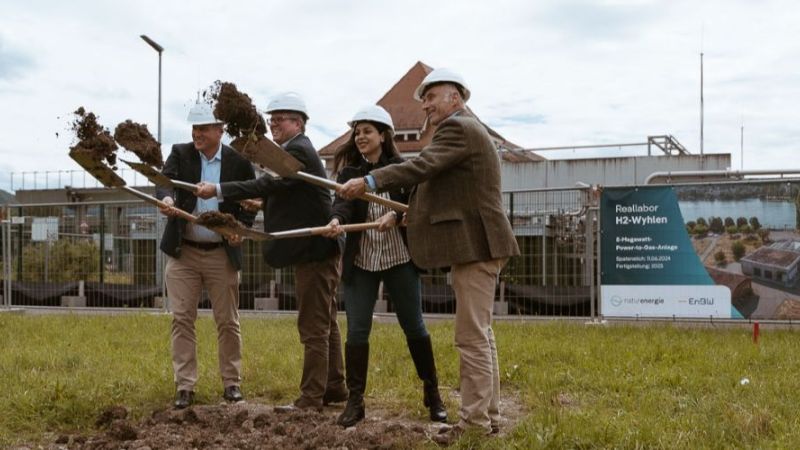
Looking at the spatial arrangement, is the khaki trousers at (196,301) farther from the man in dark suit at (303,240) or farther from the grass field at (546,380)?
the man in dark suit at (303,240)

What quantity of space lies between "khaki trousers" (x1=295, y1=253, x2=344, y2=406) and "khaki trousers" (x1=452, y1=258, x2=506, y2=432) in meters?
1.27

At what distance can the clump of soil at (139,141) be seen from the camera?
559cm

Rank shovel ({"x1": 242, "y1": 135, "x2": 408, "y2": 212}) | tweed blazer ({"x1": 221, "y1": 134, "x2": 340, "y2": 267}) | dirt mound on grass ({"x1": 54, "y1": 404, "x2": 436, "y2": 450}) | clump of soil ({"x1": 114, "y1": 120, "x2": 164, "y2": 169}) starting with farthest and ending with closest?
tweed blazer ({"x1": 221, "y1": 134, "x2": 340, "y2": 267}) < clump of soil ({"x1": 114, "y1": 120, "x2": 164, "y2": 169}) < shovel ({"x1": 242, "y1": 135, "x2": 408, "y2": 212}) < dirt mound on grass ({"x1": 54, "y1": 404, "x2": 436, "y2": 450})

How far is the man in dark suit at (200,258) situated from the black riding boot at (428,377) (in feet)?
4.53

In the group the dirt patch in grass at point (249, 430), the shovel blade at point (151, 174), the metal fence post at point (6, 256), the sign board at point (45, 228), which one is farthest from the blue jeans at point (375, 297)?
the metal fence post at point (6, 256)

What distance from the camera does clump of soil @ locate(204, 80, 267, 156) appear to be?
544 centimetres

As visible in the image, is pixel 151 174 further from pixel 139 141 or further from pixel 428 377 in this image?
pixel 428 377

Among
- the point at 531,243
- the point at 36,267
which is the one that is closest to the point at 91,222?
the point at 36,267

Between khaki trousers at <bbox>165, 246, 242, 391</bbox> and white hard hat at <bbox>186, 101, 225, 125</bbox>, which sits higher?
white hard hat at <bbox>186, 101, 225, 125</bbox>

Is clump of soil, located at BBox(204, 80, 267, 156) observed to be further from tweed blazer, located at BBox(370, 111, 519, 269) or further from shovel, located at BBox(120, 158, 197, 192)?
tweed blazer, located at BBox(370, 111, 519, 269)

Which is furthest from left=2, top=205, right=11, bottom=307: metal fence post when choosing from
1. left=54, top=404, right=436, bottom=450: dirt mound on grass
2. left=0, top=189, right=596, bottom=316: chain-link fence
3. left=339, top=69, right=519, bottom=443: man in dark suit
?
left=339, top=69, right=519, bottom=443: man in dark suit

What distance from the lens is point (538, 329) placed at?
395 inches

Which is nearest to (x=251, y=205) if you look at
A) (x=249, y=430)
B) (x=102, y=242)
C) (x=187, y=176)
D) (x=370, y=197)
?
(x=187, y=176)

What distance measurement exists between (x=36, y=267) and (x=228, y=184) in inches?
419
